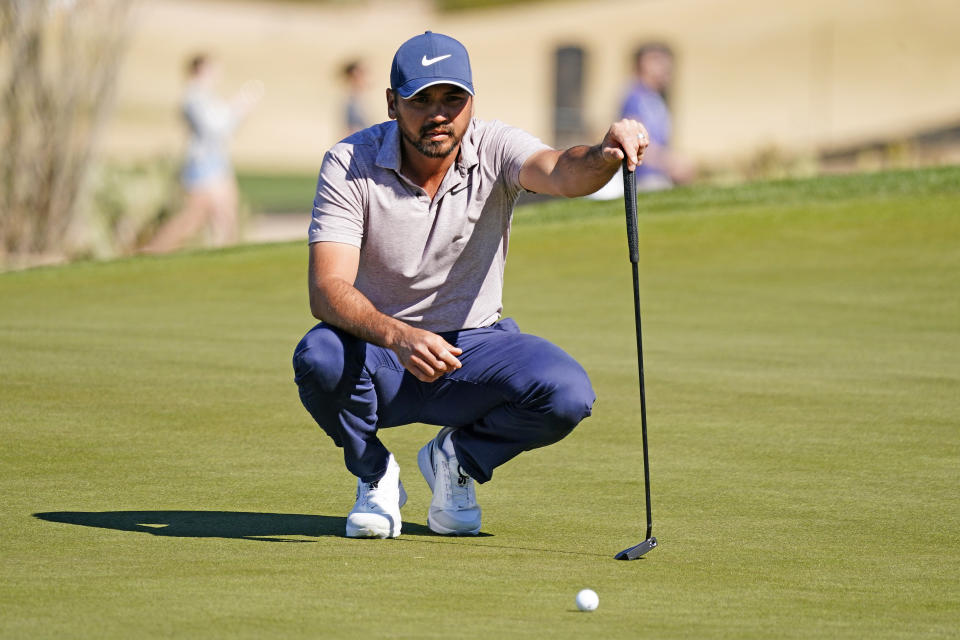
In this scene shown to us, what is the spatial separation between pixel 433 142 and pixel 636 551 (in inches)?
55.2

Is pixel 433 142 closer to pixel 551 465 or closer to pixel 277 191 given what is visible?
pixel 551 465

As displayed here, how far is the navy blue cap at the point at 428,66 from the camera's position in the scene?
5242mm

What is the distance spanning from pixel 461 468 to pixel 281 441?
4.82 feet

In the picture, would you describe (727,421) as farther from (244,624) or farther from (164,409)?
(244,624)

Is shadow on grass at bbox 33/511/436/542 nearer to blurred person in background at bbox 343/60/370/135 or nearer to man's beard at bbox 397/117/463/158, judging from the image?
man's beard at bbox 397/117/463/158

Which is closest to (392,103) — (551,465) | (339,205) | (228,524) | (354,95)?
(339,205)

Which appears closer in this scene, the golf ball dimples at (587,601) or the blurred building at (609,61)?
the golf ball dimples at (587,601)

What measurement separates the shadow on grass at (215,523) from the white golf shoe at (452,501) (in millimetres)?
90

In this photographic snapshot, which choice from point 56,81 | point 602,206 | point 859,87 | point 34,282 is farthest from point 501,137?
point 859,87

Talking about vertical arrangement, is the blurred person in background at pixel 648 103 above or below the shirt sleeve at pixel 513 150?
above

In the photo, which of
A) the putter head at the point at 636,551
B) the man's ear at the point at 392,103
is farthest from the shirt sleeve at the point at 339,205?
the putter head at the point at 636,551

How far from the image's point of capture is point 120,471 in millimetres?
6039

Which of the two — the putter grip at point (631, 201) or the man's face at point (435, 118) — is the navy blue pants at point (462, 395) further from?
the man's face at point (435, 118)

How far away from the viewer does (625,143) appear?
16.7 ft
